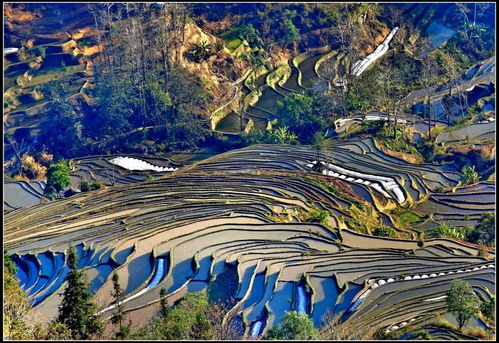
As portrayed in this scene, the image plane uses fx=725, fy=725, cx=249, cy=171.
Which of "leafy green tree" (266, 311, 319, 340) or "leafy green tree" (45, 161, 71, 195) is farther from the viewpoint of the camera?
"leafy green tree" (45, 161, 71, 195)

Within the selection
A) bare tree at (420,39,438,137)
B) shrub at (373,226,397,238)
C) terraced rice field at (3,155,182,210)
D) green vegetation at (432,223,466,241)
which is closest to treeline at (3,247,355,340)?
shrub at (373,226,397,238)

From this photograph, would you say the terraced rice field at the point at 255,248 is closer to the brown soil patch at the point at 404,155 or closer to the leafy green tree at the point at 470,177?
the leafy green tree at the point at 470,177

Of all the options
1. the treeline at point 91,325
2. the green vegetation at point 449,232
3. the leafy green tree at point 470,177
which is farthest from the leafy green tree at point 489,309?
the leafy green tree at point 470,177

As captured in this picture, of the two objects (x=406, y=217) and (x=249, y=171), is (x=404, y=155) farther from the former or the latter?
(x=249, y=171)

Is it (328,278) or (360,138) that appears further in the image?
(360,138)

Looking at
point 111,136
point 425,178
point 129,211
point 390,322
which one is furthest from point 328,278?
point 111,136

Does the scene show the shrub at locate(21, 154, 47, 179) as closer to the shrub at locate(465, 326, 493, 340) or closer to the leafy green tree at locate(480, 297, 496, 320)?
the leafy green tree at locate(480, 297, 496, 320)

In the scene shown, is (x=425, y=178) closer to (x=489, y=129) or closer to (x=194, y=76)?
(x=489, y=129)
